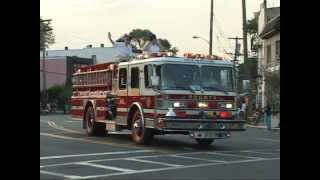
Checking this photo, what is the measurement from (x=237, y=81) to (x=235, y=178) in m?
7.46

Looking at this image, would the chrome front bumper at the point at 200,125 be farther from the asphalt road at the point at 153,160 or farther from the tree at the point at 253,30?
the tree at the point at 253,30

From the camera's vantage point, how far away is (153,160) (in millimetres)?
14391

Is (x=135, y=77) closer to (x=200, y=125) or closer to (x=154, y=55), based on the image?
(x=154, y=55)

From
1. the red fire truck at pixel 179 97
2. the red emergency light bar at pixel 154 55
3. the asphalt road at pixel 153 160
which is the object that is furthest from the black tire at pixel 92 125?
the red emergency light bar at pixel 154 55

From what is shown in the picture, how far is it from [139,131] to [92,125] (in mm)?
4176

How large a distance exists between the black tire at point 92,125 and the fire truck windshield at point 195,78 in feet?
17.7

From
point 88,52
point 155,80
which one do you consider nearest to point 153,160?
point 155,80

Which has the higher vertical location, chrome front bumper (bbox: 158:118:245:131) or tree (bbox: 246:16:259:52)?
tree (bbox: 246:16:259:52)

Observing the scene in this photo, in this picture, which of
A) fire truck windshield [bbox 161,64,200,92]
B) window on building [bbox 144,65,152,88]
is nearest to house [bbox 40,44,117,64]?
window on building [bbox 144,65,152,88]

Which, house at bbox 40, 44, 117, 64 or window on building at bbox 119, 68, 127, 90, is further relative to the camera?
house at bbox 40, 44, 117, 64

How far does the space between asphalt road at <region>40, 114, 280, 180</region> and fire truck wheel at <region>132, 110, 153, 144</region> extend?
0.26m

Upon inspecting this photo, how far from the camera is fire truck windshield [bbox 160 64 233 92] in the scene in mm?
17141

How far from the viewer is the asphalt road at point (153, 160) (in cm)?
1176

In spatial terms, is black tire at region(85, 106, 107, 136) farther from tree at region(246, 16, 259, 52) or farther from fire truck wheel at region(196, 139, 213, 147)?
tree at region(246, 16, 259, 52)
